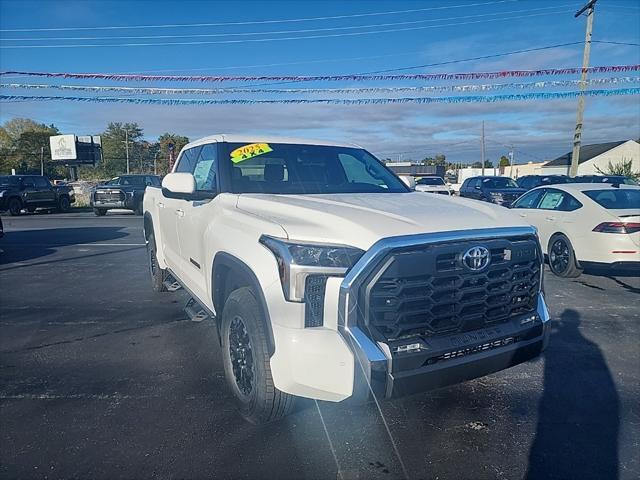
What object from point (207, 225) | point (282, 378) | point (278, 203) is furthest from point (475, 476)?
point (207, 225)

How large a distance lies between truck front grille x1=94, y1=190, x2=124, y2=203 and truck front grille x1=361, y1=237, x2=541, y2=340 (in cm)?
1967

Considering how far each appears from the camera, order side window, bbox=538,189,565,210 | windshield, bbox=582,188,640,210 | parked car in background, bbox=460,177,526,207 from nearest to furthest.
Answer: windshield, bbox=582,188,640,210, side window, bbox=538,189,565,210, parked car in background, bbox=460,177,526,207

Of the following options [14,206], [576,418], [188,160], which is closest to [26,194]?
[14,206]

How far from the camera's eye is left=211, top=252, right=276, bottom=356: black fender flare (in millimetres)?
2545

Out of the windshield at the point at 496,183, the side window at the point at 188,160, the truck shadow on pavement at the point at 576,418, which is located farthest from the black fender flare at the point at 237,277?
the windshield at the point at 496,183

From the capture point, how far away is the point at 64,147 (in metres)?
48.9

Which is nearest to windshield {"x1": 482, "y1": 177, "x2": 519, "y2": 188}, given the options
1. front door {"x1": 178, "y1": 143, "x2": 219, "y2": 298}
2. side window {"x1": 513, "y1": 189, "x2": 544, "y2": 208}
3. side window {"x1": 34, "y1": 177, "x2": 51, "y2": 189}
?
side window {"x1": 513, "y1": 189, "x2": 544, "y2": 208}

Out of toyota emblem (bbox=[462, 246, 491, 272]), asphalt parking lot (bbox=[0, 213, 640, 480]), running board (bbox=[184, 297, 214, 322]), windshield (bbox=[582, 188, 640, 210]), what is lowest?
asphalt parking lot (bbox=[0, 213, 640, 480])

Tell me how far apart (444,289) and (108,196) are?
787 inches

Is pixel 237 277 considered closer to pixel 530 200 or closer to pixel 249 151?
pixel 249 151

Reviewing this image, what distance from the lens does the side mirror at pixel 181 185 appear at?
3477 millimetres

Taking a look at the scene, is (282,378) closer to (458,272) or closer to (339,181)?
(458,272)

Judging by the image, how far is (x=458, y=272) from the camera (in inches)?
97.6

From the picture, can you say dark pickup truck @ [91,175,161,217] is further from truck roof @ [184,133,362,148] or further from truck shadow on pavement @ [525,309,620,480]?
truck shadow on pavement @ [525,309,620,480]
